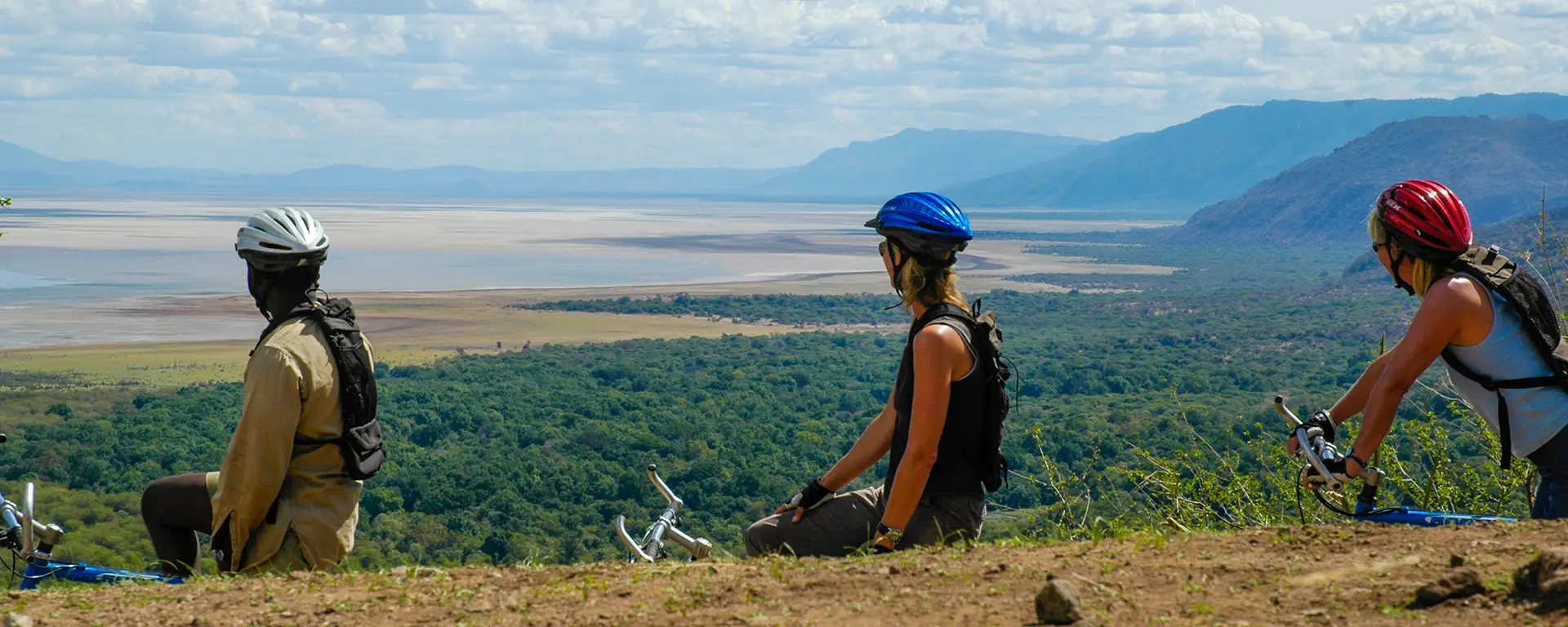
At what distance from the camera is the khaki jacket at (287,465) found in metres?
5.41

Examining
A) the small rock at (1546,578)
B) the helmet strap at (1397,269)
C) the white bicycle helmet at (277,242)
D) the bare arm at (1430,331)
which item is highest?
the white bicycle helmet at (277,242)

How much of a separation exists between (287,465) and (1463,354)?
4285 millimetres

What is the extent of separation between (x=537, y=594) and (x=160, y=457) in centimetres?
4824

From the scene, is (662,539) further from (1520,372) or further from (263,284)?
(1520,372)

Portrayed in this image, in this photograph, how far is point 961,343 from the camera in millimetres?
5184

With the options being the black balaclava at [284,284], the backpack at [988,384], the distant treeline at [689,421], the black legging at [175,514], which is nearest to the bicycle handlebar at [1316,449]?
the backpack at [988,384]

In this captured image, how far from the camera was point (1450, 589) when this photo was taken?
13.7 ft

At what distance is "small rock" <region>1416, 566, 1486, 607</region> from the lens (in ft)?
13.6

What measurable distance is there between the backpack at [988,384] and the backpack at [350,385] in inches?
87.8

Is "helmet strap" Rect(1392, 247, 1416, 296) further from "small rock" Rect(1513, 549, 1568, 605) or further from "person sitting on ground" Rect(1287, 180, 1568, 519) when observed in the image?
"small rock" Rect(1513, 549, 1568, 605)

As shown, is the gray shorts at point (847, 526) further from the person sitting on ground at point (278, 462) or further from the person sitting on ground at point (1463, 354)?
the person sitting on ground at point (278, 462)

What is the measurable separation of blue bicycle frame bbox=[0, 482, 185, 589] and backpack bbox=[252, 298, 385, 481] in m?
0.78

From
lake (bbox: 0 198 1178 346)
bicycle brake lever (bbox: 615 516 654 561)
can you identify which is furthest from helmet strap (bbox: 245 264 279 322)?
lake (bbox: 0 198 1178 346)

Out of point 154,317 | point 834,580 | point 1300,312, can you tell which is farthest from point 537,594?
point 1300,312
